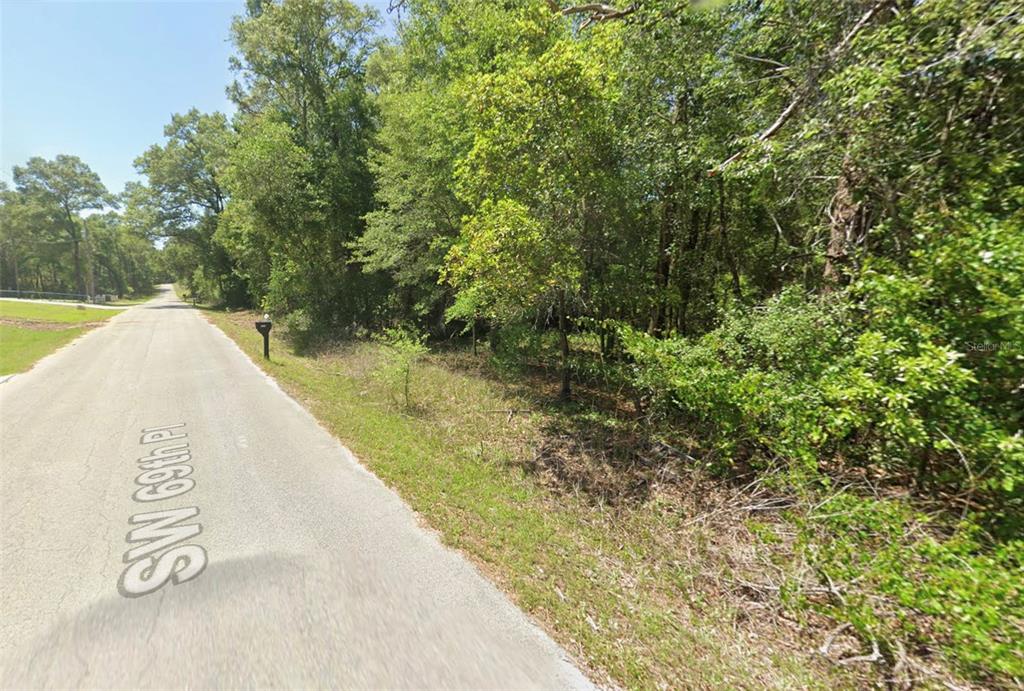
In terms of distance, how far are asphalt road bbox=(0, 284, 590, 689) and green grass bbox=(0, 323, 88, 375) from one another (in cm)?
634

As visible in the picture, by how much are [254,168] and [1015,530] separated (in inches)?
773

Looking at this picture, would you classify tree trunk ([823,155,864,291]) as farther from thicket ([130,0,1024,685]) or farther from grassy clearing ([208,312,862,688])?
grassy clearing ([208,312,862,688])

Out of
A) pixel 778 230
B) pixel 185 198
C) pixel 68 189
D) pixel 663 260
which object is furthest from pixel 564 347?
pixel 68 189

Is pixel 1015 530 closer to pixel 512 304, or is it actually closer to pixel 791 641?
pixel 791 641

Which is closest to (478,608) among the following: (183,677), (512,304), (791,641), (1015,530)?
(183,677)

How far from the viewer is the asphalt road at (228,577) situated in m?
2.19

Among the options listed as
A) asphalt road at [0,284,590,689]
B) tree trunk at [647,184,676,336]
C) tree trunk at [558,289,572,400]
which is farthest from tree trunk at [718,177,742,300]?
asphalt road at [0,284,590,689]

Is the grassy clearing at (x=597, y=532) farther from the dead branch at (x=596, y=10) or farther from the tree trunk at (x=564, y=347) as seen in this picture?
the dead branch at (x=596, y=10)

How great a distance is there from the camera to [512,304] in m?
7.68

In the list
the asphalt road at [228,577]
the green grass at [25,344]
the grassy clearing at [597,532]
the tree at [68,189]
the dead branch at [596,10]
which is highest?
the tree at [68,189]

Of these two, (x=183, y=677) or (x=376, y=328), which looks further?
(x=376, y=328)

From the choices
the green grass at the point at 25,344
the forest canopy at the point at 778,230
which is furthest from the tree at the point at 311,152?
the green grass at the point at 25,344

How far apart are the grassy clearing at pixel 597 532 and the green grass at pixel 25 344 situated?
8.25 meters

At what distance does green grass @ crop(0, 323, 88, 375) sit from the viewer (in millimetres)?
9539
